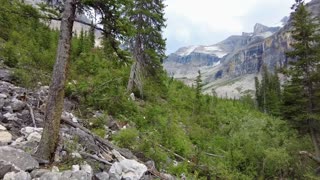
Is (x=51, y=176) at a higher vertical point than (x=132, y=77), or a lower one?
lower

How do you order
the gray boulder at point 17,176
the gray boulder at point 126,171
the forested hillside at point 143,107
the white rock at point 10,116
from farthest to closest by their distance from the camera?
1. the forested hillside at point 143,107
2. the white rock at point 10,116
3. the gray boulder at point 126,171
4. the gray boulder at point 17,176

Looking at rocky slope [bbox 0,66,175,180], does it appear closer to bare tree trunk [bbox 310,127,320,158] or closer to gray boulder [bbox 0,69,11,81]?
gray boulder [bbox 0,69,11,81]

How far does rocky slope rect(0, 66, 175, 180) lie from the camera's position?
6355mm

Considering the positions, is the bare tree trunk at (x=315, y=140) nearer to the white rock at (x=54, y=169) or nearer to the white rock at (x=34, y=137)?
the white rock at (x=34, y=137)

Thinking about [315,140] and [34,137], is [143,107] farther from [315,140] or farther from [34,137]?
[34,137]

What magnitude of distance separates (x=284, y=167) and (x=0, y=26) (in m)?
18.4

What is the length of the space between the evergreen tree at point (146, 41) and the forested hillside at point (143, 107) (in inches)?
→ 2.7

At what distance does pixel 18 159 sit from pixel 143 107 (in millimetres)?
14449

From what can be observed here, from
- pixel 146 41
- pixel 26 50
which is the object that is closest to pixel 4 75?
pixel 26 50

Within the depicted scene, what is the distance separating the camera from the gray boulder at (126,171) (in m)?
7.49

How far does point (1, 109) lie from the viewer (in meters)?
9.28

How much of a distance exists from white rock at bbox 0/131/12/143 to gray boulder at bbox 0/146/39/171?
112cm

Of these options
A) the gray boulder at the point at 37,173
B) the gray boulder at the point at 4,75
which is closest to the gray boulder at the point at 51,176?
the gray boulder at the point at 37,173

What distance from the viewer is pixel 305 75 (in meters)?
20.5
